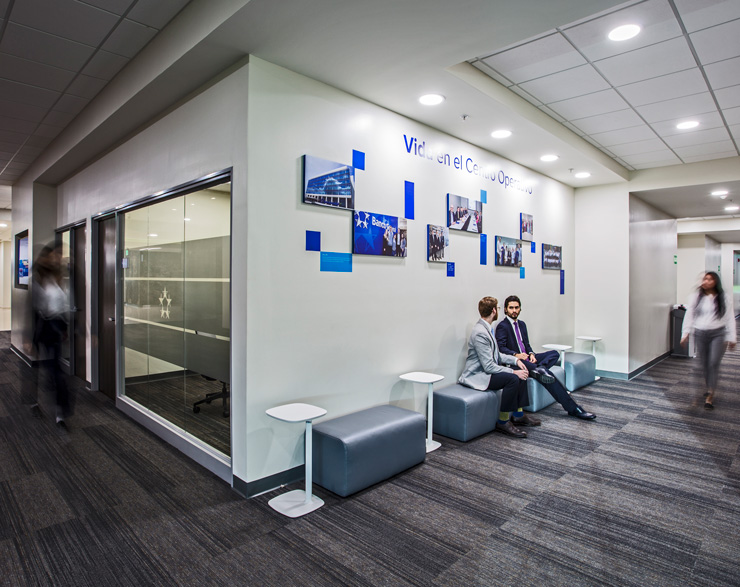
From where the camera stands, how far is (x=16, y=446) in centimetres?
387

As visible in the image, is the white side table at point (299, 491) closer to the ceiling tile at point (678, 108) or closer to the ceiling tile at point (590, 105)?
the ceiling tile at point (590, 105)

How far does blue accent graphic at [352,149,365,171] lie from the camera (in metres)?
3.69

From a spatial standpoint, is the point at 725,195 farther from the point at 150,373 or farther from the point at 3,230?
the point at 3,230

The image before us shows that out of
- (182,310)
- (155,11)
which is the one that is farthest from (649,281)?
(155,11)

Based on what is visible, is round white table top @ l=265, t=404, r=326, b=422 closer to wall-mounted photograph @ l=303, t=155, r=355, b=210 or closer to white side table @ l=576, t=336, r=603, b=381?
wall-mounted photograph @ l=303, t=155, r=355, b=210

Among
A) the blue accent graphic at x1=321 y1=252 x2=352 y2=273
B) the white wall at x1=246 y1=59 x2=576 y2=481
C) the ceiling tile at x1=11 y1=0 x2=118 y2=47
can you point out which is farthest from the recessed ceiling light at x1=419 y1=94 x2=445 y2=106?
the ceiling tile at x1=11 y1=0 x2=118 y2=47

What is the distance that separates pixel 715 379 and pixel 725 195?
363cm

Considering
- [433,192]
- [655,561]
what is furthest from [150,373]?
[655,561]

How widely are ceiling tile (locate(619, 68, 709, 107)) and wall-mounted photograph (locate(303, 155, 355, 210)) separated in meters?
2.73

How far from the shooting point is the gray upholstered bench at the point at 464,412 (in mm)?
4055

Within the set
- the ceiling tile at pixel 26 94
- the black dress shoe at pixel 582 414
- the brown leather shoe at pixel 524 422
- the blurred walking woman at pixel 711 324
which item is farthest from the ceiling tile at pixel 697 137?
the ceiling tile at pixel 26 94

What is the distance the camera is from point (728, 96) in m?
4.19

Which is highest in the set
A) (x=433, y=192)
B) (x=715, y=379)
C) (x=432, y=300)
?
(x=433, y=192)

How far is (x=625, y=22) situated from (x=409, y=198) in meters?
2.04
